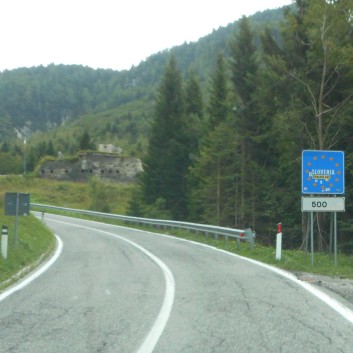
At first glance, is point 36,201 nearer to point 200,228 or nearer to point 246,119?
point 246,119

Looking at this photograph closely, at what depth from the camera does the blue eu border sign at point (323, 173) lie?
49.2 ft

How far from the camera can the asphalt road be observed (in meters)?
6.43

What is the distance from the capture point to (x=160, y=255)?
17.7m

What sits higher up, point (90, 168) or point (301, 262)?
point (90, 168)

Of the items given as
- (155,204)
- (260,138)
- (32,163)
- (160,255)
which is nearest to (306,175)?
(160,255)

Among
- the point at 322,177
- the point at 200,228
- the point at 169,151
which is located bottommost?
the point at 200,228

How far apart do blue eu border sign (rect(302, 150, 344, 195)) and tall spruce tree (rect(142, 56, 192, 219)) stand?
32.3m

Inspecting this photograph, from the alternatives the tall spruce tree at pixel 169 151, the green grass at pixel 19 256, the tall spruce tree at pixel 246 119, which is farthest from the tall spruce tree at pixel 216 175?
the green grass at pixel 19 256

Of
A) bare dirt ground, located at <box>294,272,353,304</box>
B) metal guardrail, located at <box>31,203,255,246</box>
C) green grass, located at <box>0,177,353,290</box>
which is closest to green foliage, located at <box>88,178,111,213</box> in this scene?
metal guardrail, located at <box>31,203,255,246</box>

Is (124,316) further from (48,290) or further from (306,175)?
(306,175)

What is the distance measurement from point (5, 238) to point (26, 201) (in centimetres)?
206

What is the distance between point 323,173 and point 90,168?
69.2 metres

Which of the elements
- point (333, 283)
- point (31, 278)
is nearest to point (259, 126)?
point (333, 283)

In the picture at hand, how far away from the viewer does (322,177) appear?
1516cm
